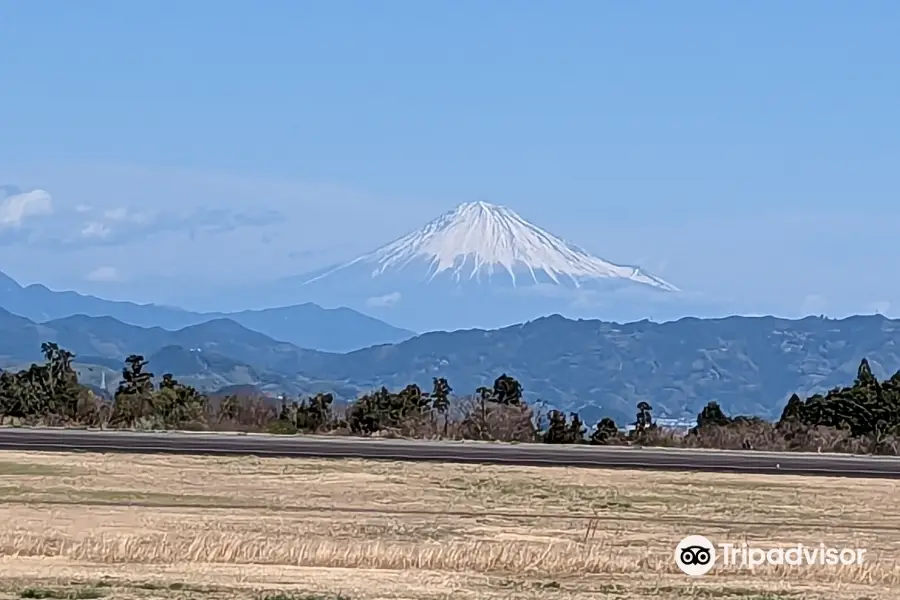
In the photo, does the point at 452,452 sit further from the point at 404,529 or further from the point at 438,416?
the point at 404,529

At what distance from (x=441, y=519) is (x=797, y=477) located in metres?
13.3

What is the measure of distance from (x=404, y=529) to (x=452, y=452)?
1741 centimetres

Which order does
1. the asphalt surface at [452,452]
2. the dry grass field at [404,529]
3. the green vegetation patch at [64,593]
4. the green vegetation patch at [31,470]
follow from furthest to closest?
the asphalt surface at [452,452], the green vegetation patch at [31,470], the dry grass field at [404,529], the green vegetation patch at [64,593]

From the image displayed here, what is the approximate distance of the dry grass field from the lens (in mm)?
17922

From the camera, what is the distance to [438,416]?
2101 inches

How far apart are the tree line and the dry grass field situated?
15.1 meters

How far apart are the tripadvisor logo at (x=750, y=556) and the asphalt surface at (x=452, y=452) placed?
15.8 m

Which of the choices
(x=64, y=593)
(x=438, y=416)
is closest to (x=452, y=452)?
(x=438, y=416)

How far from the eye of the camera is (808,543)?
23438 millimetres

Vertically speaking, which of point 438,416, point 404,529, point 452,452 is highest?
point 438,416

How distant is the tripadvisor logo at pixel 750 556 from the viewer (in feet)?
65.1

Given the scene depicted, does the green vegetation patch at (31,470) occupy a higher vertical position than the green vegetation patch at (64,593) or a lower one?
higher

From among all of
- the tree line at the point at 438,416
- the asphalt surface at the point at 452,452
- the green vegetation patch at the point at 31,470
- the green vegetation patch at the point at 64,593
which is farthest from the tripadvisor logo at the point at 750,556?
the tree line at the point at 438,416

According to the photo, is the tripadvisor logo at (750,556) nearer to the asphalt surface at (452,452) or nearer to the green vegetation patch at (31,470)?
the green vegetation patch at (31,470)
